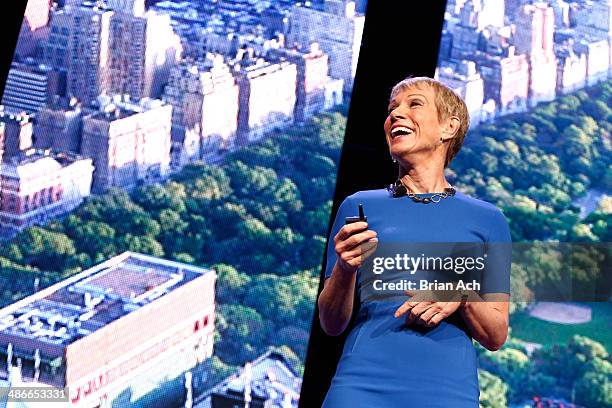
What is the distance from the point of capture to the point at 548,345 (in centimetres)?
272

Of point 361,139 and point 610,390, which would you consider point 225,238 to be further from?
point 610,390

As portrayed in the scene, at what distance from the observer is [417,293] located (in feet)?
5.70

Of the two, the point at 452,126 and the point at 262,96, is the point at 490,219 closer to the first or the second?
the point at 452,126

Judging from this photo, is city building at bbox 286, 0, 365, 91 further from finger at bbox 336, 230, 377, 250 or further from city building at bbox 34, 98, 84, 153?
finger at bbox 336, 230, 377, 250

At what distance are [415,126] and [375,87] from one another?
103 centimetres

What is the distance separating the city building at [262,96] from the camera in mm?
3029

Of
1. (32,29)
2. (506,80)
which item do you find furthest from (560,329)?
(32,29)

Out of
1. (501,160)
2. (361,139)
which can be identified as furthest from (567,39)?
(361,139)

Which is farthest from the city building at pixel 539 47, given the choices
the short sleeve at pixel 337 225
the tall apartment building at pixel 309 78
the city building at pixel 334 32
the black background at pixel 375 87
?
the short sleeve at pixel 337 225

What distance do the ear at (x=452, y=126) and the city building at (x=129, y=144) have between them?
1.37 m

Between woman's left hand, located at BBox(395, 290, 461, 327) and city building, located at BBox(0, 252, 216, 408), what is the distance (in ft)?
4.28

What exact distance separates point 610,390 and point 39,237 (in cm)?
158

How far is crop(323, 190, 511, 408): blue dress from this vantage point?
1.66 m

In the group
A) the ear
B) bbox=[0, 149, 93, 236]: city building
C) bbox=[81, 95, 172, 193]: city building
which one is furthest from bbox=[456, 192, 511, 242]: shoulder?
bbox=[0, 149, 93, 236]: city building
